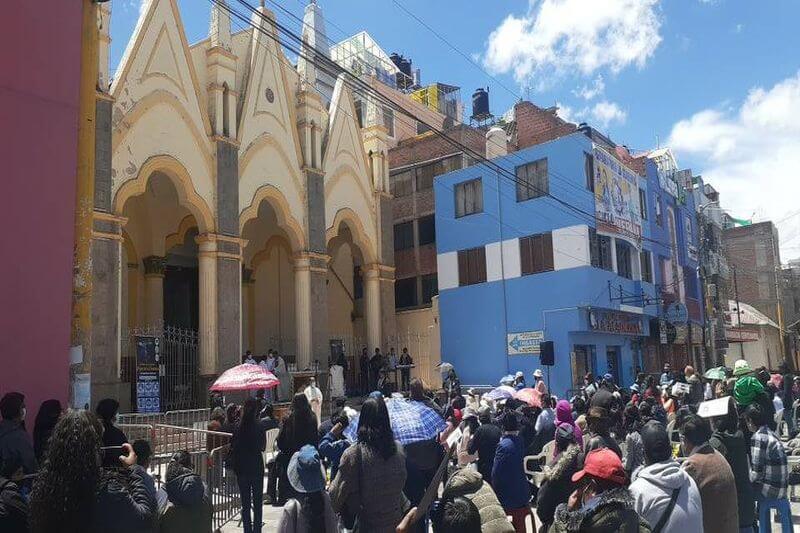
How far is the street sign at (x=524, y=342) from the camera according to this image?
2505cm

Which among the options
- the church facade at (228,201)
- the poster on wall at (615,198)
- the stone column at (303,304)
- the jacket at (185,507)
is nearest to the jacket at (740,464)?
the jacket at (185,507)

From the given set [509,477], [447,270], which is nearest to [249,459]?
[509,477]

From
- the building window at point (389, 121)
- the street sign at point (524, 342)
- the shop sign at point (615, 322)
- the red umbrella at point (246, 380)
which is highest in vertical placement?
the building window at point (389, 121)

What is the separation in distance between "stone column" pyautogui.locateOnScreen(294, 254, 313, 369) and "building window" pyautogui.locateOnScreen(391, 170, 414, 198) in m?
10.0

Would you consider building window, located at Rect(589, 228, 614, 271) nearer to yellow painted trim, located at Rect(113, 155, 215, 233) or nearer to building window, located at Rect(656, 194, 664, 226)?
building window, located at Rect(656, 194, 664, 226)

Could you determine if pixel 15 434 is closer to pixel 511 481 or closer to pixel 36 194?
pixel 36 194

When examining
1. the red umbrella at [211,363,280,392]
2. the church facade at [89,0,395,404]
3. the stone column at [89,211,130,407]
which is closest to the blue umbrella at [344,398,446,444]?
the red umbrella at [211,363,280,392]

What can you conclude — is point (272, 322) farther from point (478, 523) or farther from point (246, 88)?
point (478, 523)

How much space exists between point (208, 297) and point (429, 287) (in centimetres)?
1251

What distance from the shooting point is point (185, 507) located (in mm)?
4164

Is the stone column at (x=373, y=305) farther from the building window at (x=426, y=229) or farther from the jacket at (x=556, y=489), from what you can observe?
the jacket at (x=556, y=489)

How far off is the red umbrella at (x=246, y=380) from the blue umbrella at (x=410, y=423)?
5165mm

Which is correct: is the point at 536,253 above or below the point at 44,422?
above

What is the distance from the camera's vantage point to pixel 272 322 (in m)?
25.7
